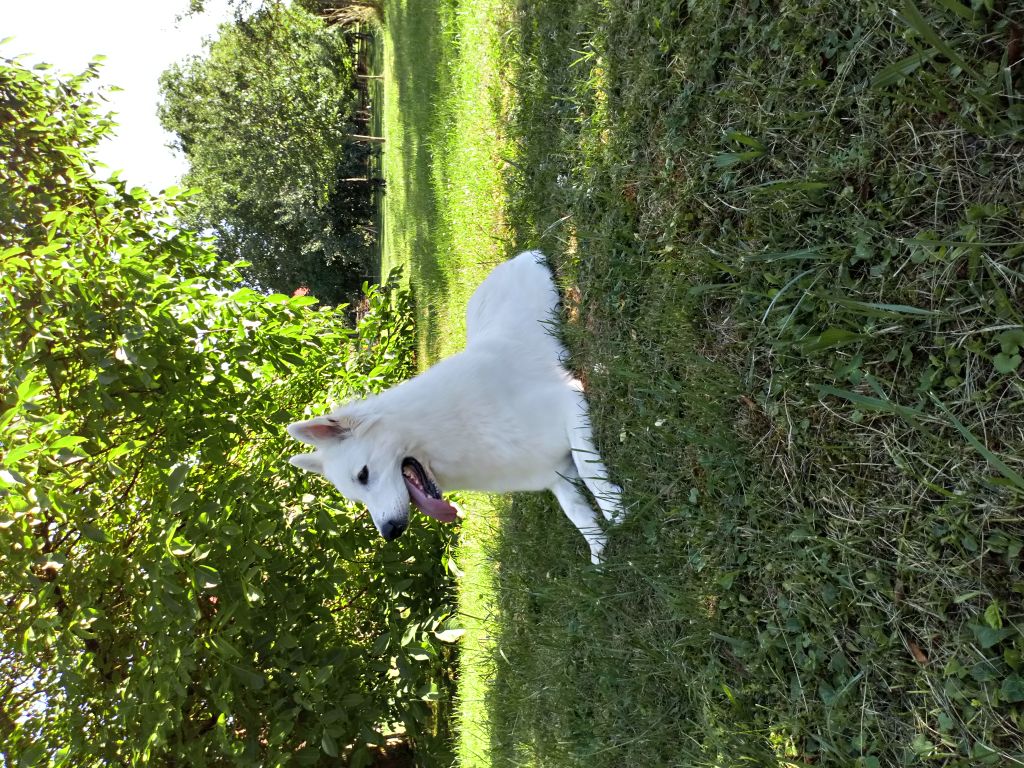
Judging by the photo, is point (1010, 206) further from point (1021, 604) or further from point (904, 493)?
point (1021, 604)

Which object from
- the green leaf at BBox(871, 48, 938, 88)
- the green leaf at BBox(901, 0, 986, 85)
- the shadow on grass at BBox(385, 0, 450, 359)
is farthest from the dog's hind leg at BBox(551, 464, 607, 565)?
the shadow on grass at BBox(385, 0, 450, 359)

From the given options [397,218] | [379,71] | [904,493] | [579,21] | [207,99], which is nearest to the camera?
[904,493]

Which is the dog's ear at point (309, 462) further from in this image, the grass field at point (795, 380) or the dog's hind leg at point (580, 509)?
the grass field at point (795, 380)

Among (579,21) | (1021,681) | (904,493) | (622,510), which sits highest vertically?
(579,21)

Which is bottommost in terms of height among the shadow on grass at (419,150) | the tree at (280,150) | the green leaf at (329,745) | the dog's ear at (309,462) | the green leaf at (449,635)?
the green leaf at (329,745)

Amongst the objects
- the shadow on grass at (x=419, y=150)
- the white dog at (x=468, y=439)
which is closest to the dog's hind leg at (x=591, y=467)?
the white dog at (x=468, y=439)

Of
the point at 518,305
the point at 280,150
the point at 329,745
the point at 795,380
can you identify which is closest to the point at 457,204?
the point at 518,305

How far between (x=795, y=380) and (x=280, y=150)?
2225cm

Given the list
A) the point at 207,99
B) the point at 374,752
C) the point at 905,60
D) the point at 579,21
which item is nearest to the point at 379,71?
the point at 207,99

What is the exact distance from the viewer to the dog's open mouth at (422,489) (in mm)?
3348

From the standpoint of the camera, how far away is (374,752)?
6.07m

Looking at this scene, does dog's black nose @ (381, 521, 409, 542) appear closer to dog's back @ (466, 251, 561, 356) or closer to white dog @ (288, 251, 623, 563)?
white dog @ (288, 251, 623, 563)

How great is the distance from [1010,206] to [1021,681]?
127 centimetres

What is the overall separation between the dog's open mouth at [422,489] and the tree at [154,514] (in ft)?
4.49
